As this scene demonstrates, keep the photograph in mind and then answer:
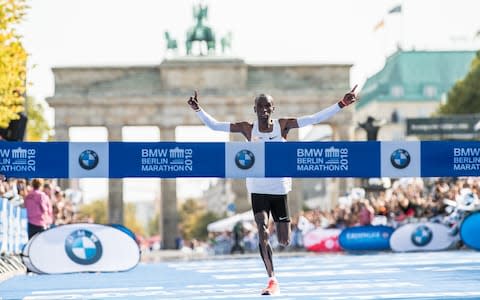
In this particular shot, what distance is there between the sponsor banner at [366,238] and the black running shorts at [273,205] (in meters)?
17.0

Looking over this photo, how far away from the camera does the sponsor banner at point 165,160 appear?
11711mm

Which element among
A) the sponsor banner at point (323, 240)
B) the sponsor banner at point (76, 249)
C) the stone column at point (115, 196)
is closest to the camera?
the sponsor banner at point (76, 249)

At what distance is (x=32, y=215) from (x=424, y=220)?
10.3m

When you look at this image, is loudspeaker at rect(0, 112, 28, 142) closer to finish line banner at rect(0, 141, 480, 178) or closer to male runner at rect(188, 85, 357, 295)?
finish line banner at rect(0, 141, 480, 178)

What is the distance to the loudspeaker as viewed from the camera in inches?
1114

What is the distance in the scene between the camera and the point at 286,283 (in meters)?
13.6

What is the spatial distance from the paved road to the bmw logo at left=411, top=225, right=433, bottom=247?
24.1ft

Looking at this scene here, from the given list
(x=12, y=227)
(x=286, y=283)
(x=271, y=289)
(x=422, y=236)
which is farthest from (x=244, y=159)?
(x=422, y=236)

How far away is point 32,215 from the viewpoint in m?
20.7

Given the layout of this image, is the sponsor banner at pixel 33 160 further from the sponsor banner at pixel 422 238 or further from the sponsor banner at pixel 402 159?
the sponsor banner at pixel 422 238

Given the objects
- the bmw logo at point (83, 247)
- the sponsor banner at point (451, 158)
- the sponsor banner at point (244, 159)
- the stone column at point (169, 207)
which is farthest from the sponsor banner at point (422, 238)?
the stone column at point (169, 207)

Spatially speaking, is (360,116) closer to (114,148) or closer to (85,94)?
(85,94)

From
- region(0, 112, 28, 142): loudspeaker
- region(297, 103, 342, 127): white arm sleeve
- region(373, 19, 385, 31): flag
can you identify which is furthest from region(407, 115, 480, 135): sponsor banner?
region(297, 103, 342, 127): white arm sleeve

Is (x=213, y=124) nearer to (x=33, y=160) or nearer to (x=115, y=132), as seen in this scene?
(x=33, y=160)
